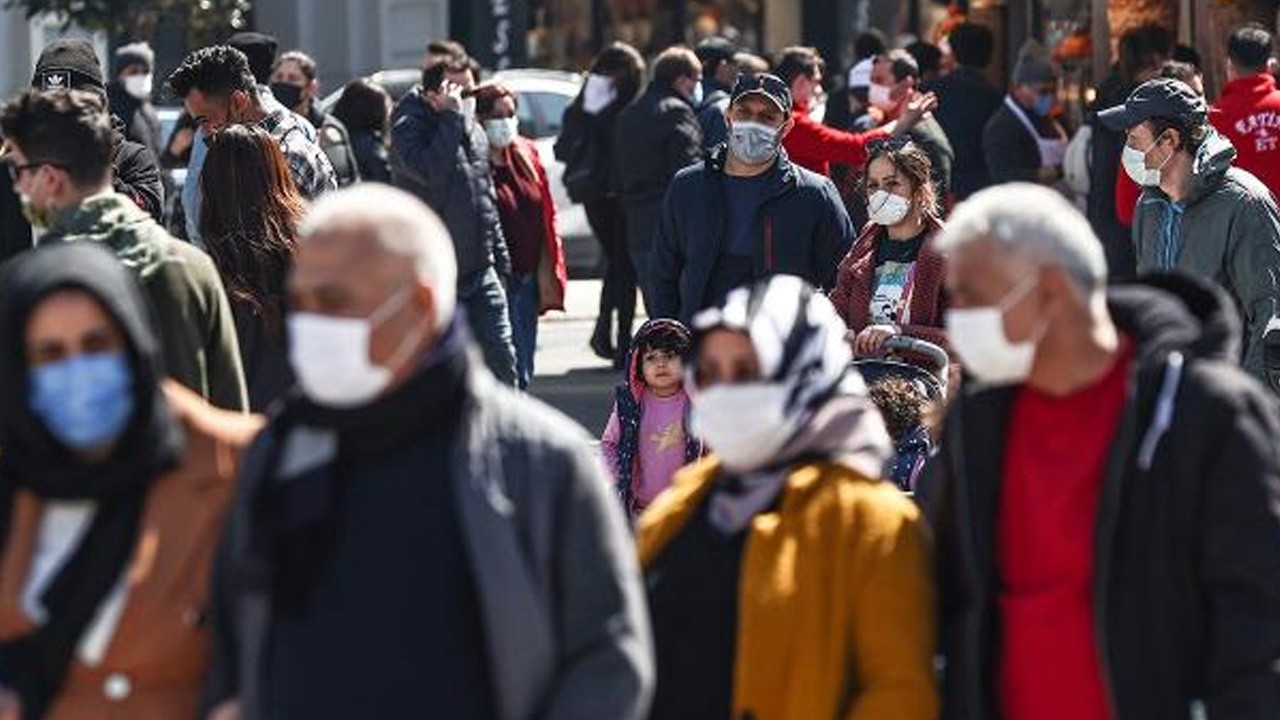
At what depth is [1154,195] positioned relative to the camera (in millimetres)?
11414

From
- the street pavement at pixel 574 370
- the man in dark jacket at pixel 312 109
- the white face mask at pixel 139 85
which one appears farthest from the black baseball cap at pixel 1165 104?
the white face mask at pixel 139 85

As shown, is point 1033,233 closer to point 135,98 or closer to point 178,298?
point 178,298

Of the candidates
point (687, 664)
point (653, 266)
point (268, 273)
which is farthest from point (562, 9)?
point (687, 664)

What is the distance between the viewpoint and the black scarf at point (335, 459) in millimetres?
5051

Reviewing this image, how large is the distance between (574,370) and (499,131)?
3.54 m

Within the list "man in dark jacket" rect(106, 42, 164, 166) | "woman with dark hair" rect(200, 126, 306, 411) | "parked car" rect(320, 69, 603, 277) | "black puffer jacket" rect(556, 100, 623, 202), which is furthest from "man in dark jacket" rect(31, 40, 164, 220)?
"parked car" rect(320, 69, 603, 277)

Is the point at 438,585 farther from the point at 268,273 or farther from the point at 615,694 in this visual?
the point at 268,273

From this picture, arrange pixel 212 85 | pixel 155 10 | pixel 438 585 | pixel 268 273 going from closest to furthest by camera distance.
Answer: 1. pixel 438 585
2. pixel 268 273
3. pixel 212 85
4. pixel 155 10

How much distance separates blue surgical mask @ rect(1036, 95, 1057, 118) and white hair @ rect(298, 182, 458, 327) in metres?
13.1

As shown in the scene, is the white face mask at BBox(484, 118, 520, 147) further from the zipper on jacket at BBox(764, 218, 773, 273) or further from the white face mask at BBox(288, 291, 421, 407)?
the white face mask at BBox(288, 291, 421, 407)

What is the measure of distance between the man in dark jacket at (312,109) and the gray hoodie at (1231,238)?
4090mm

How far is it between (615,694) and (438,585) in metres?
0.29

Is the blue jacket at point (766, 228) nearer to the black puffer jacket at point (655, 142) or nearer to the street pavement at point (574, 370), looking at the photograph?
the street pavement at point (574, 370)

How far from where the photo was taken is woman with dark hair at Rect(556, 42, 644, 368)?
1795cm
